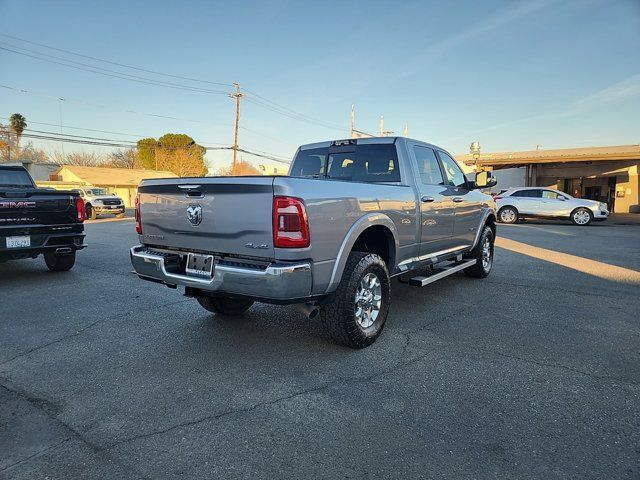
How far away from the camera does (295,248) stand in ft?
10.5

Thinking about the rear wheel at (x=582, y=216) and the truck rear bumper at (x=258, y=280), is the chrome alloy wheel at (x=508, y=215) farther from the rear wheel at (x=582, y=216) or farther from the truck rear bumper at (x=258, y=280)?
the truck rear bumper at (x=258, y=280)

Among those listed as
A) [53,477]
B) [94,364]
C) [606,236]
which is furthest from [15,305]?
[606,236]

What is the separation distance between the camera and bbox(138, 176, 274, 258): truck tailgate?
3.25 meters

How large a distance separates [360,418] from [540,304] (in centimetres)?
380

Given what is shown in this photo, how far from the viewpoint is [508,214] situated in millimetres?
21047

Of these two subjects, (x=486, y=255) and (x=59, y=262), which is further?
(x=59, y=262)

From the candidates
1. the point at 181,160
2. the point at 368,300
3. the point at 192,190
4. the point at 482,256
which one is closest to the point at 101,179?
the point at 181,160

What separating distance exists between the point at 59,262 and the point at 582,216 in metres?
20.4

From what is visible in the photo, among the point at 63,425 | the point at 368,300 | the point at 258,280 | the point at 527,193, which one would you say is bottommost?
the point at 63,425

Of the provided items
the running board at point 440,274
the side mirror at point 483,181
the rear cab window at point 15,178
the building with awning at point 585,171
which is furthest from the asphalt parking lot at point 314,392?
the building with awning at point 585,171

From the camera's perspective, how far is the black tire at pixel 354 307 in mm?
3652

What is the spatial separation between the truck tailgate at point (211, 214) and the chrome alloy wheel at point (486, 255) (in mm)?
4885

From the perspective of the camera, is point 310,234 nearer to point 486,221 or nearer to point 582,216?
point 486,221

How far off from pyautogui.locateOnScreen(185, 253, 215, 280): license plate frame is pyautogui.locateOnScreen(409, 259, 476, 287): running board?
228 centimetres
